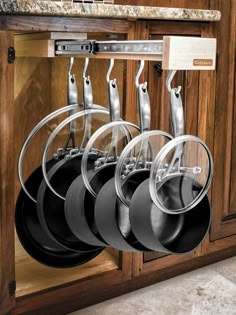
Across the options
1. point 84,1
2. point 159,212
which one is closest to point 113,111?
point 159,212

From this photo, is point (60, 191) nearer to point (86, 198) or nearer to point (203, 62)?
point (86, 198)

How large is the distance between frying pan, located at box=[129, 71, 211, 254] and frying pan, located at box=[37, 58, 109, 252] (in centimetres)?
24

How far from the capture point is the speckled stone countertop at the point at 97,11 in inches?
45.4

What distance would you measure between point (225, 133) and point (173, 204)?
75cm

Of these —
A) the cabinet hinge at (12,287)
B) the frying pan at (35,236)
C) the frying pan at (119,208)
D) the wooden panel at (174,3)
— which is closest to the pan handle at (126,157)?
the frying pan at (119,208)

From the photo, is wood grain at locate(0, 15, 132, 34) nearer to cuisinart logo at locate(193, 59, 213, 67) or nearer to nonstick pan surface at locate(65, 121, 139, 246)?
nonstick pan surface at locate(65, 121, 139, 246)

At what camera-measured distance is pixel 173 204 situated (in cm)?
102

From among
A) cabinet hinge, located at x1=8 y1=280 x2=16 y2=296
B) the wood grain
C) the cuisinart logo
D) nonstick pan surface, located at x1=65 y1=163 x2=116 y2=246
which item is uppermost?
the wood grain

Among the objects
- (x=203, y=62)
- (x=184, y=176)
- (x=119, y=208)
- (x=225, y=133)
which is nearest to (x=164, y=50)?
(x=203, y=62)

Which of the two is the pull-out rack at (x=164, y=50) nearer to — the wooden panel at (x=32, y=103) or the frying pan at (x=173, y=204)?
the frying pan at (x=173, y=204)

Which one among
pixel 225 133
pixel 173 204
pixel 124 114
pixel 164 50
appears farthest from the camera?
pixel 225 133

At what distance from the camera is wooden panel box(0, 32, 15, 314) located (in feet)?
3.82

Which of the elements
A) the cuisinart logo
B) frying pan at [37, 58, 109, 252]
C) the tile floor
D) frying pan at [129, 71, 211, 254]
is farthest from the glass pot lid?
the tile floor

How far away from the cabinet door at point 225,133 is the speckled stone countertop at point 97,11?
0.42 ft
